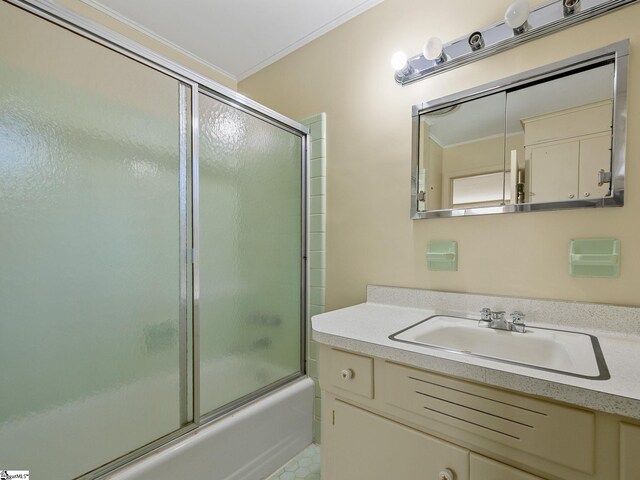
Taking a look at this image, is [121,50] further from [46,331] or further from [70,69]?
[46,331]

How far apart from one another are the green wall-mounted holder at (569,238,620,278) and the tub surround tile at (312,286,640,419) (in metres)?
0.11

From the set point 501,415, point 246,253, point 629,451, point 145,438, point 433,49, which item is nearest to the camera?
point 629,451

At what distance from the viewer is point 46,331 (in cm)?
94

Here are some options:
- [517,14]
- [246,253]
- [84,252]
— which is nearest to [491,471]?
[246,253]

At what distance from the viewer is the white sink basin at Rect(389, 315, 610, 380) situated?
787mm

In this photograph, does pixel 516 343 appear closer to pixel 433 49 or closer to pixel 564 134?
pixel 564 134

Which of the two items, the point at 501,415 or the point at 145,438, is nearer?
the point at 501,415

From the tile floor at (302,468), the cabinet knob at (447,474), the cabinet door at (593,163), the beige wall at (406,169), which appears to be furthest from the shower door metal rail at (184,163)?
the cabinet door at (593,163)

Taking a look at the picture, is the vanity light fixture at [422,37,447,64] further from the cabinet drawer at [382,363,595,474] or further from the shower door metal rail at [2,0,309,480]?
the cabinet drawer at [382,363,595,474]

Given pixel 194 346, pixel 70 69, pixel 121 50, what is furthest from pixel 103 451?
pixel 121 50

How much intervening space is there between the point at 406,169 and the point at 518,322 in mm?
782

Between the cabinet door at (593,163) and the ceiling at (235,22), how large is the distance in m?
1.18

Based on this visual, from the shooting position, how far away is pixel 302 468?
150cm

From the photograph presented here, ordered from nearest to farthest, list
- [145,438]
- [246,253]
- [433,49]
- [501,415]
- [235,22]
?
[501,415], [145,438], [433,49], [246,253], [235,22]
